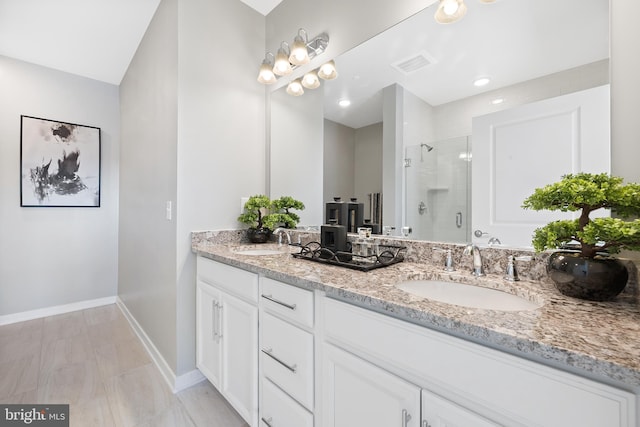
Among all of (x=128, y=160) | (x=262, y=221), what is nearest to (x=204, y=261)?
(x=262, y=221)

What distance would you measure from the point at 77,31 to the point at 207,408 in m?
3.17

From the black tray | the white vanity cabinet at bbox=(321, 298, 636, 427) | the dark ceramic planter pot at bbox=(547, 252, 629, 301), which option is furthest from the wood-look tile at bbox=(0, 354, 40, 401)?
the dark ceramic planter pot at bbox=(547, 252, 629, 301)

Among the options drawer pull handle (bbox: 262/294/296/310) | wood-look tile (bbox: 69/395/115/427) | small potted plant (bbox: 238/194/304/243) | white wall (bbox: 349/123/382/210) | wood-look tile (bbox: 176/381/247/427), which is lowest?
wood-look tile (bbox: 176/381/247/427)

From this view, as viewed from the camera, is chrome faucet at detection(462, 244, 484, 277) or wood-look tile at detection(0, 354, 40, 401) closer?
chrome faucet at detection(462, 244, 484, 277)

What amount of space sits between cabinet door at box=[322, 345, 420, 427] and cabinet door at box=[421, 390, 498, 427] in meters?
0.02

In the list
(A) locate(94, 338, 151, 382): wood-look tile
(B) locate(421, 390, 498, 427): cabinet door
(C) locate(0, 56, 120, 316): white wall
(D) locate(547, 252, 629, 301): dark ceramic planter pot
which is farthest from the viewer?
(C) locate(0, 56, 120, 316): white wall

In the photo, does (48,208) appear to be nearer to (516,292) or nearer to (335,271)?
(335,271)

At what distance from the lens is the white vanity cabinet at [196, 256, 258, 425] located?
4.29 ft

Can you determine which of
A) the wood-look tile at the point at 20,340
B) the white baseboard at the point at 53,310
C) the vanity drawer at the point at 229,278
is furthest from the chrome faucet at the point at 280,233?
the white baseboard at the point at 53,310

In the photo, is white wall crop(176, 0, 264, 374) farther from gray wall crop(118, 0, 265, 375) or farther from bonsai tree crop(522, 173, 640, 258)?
bonsai tree crop(522, 173, 640, 258)

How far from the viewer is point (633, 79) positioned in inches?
33.6

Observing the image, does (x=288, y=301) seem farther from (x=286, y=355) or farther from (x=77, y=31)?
(x=77, y=31)

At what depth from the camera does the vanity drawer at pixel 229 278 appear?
1.29m

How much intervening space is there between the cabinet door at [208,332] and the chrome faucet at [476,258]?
1.25m
